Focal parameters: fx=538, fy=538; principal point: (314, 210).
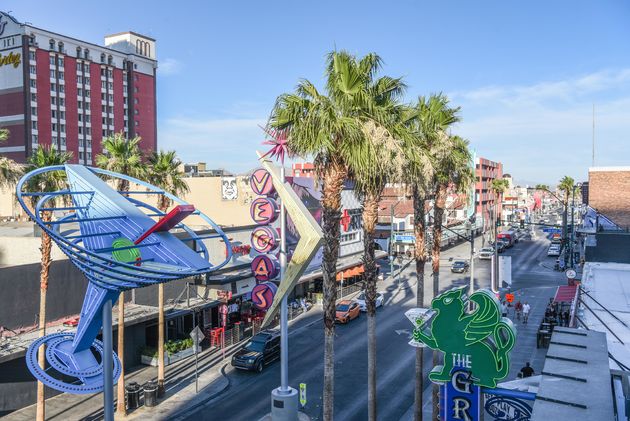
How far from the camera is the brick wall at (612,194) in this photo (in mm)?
66312

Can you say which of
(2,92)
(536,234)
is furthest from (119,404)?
(536,234)

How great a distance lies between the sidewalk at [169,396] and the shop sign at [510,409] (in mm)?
14969

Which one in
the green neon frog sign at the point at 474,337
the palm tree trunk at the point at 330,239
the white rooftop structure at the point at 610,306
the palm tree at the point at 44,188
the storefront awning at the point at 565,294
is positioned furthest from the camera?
the storefront awning at the point at 565,294

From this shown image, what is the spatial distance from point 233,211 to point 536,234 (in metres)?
83.3

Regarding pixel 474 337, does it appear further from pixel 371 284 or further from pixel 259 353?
pixel 259 353

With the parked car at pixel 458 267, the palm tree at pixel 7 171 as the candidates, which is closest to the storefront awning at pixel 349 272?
the parked car at pixel 458 267

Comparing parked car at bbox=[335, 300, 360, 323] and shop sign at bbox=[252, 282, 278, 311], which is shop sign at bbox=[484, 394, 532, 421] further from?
parked car at bbox=[335, 300, 360, 323]

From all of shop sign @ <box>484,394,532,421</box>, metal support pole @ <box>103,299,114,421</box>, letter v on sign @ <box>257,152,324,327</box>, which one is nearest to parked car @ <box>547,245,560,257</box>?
shop sign @ <box>484,394,532,421</box>

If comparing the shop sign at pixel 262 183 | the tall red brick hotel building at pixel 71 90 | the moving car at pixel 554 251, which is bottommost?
the moving car at pixel 554 251

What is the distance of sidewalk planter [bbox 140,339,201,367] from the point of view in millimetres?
30641

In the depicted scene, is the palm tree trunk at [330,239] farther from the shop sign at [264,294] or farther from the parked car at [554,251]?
the parked car at [554,251]

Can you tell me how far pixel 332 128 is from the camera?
1462cm

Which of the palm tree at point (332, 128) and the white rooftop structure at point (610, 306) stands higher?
the palm tree at point (332, 128)

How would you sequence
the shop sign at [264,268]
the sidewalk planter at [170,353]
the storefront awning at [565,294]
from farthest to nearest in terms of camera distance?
1. the storefront awning at [565,294]
2. the sidewalk planter at [170,353]
3. the shop sign at [264,268]
